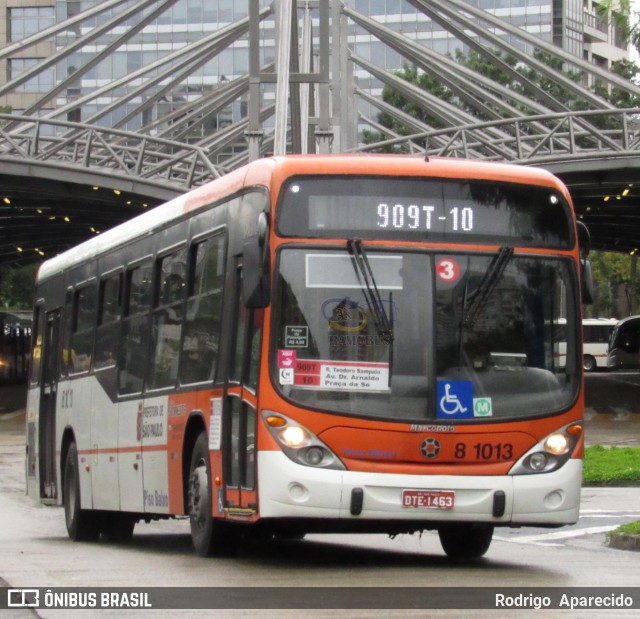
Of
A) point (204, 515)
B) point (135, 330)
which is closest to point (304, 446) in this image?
point (204, 515)

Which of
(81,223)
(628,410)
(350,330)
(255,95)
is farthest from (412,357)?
(81,223)

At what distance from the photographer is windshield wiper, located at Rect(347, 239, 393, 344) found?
Answer: 11.4 meters

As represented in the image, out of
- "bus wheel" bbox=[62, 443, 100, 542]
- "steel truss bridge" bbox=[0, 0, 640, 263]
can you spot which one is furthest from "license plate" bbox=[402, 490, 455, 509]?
"steel truss bridge" bbox=[0, 0, 640, 263]

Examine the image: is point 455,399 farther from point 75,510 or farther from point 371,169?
point 75,510

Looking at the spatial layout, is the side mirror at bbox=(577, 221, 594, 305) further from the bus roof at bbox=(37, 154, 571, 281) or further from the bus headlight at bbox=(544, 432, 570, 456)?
the bus headlight at bbox=(544, 432, 570, 456)

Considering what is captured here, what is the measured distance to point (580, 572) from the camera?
1200cm

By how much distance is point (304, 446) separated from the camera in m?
11.3

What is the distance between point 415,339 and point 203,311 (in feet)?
6.61

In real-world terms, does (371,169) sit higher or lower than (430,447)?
higher

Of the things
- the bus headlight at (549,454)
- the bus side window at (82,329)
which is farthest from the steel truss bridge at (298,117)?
the bus headlight at (549,454)

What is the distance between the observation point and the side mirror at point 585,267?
12.2m

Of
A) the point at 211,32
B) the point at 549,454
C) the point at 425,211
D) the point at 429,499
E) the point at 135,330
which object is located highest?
the point at 211,32

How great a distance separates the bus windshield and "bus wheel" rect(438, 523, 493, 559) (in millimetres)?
1688

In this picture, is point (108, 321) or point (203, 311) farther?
point (108, 321)
